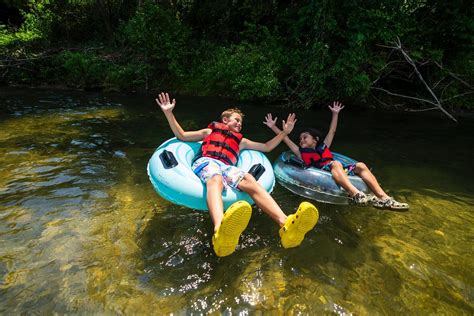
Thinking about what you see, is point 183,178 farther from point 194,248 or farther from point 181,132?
point 181,132

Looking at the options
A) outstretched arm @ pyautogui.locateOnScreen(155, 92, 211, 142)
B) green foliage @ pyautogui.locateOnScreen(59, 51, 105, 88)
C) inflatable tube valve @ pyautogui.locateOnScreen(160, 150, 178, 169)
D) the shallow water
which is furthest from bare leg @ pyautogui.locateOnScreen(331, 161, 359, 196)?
green foliage @ pyautogui.locateOnScreen(59, 51, 105, 88)

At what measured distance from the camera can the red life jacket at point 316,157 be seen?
383cm

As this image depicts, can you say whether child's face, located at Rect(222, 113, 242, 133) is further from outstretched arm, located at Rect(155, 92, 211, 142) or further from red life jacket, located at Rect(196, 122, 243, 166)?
outstretched arm, located at Rect(155, 92, 211, 142)

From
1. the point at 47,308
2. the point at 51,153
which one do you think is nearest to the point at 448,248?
the point at 47,308

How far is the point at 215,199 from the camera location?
8.31 feet

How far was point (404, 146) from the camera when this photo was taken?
5.84 meters

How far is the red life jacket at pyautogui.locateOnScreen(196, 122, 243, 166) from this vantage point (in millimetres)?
3270

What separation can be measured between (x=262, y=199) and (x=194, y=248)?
0.73 meters

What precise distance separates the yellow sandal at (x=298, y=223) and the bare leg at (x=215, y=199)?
0.49 m

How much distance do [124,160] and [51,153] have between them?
1.10m

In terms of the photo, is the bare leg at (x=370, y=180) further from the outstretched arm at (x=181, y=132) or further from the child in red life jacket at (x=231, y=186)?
the outstretched arm at (x=181, y=132)

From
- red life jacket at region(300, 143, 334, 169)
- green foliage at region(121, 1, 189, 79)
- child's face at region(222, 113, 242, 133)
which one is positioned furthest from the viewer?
green foliage at region(121, 1, 189, 79)

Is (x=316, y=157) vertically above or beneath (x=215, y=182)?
beneath

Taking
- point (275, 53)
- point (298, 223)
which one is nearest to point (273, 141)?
point (298, 223)
